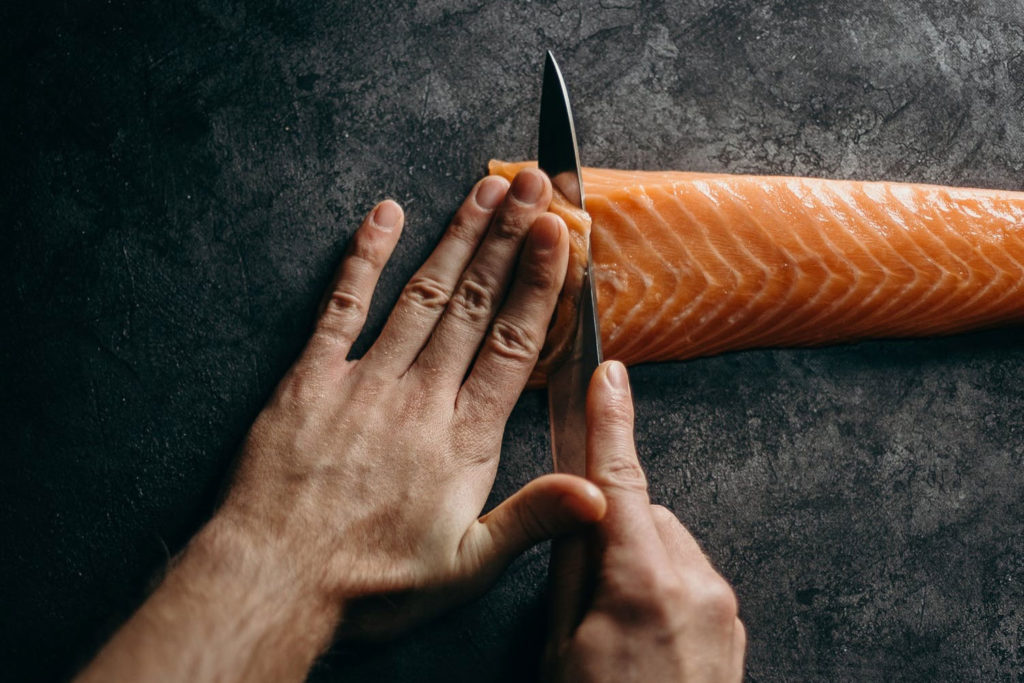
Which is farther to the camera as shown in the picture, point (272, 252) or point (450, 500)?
point (272, 252)

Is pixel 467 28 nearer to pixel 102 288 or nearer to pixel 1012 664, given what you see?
pixel 102 288

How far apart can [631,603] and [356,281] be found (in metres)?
1.09

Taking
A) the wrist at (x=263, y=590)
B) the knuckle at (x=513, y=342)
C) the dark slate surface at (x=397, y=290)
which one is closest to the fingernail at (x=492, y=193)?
the dark slate surface at (x=397, y=290)

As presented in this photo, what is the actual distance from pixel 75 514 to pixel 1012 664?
107 inches

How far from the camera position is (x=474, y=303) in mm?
1857

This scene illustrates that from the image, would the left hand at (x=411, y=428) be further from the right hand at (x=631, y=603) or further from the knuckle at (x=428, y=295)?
the right hand at (x=631, y=603)

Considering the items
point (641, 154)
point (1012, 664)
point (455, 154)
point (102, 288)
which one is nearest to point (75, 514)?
point (102, 288)

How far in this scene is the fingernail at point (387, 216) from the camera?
1.92 m

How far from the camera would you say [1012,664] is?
6.68ft

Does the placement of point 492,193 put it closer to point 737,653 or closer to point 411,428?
point 411,428

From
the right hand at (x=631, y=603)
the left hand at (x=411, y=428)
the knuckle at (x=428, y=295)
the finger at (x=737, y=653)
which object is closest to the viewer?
the right hand at (x=631, y=603)

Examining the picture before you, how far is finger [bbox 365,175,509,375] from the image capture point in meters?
1.86

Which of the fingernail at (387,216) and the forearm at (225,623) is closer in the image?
the forearm at (225,623)

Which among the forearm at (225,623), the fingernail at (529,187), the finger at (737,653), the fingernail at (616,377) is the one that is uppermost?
the fingernail at (529,187)
